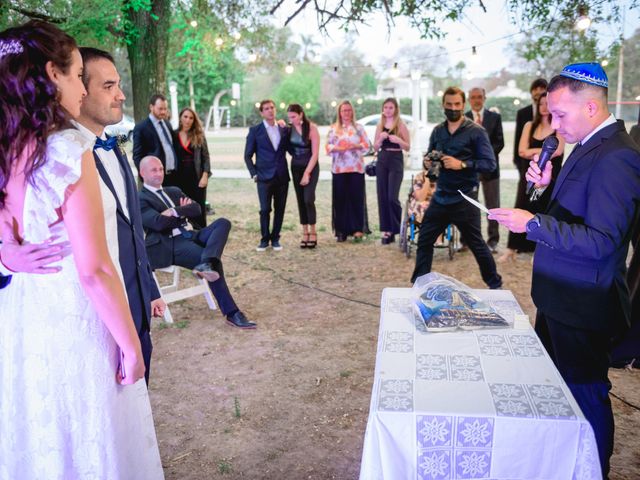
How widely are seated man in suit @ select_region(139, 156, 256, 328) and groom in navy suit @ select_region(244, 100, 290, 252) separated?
264 cm

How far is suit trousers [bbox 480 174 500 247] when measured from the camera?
797 cm

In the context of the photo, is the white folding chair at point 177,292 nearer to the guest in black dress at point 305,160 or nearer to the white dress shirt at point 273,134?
the guest in black dress at point 305,160

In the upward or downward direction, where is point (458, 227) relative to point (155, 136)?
downward

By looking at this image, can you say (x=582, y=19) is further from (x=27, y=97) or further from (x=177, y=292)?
(x=27, y=97)

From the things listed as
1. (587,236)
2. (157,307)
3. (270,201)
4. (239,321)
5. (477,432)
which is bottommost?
(239,321)

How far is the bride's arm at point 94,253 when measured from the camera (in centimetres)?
177

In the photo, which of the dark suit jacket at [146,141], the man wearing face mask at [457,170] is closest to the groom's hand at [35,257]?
the man wearing face mask at [457,170]

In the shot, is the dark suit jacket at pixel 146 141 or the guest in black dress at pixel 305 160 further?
the guest in black dress at pixel 305 160

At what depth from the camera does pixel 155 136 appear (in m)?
7.49

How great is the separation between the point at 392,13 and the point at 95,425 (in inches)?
247

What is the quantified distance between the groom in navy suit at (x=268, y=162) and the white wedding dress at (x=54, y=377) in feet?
20.3

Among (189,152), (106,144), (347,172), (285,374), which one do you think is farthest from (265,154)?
(106,144)

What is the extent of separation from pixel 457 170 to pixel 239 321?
2418 millimetres

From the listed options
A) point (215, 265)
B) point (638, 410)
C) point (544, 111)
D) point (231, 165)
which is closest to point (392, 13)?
point (544, 111)
